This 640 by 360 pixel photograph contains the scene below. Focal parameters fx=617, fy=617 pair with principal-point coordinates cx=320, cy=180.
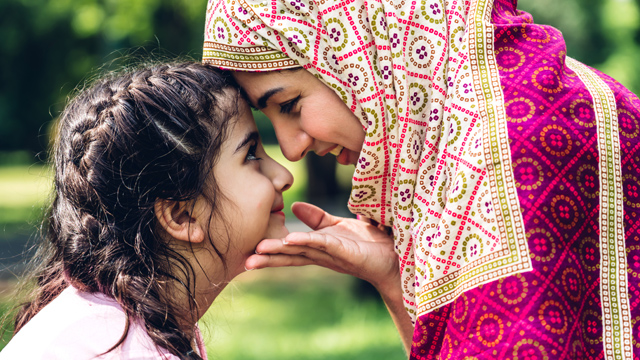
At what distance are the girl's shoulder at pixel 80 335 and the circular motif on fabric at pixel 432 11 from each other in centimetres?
148

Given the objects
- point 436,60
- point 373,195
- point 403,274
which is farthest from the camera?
point 373,195

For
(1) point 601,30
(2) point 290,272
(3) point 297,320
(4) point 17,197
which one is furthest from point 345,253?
(4) point 17,197

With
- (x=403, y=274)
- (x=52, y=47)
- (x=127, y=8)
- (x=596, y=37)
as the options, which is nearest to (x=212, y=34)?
(x=403, y=274)

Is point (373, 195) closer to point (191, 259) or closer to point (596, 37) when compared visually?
point (191, 259)

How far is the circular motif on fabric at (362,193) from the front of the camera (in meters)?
2.54

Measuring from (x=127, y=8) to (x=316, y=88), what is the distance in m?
6.13

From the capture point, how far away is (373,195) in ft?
8.45

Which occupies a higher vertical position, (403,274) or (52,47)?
(403,274)

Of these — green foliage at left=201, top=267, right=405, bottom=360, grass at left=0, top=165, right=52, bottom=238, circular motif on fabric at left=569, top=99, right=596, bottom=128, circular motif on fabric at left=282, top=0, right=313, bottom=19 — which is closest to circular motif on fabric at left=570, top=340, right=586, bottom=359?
circular motif on fabric at left=569, top=99, right=596, bottom=128

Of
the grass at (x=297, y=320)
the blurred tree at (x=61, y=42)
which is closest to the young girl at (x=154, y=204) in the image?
the grass at (x=297, y=320)

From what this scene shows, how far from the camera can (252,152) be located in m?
2.58

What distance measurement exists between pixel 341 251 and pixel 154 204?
785mm

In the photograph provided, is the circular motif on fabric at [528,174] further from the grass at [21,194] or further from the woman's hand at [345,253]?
the grass at [21,194]

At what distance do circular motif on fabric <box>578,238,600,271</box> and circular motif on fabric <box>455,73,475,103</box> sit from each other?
0.58m
